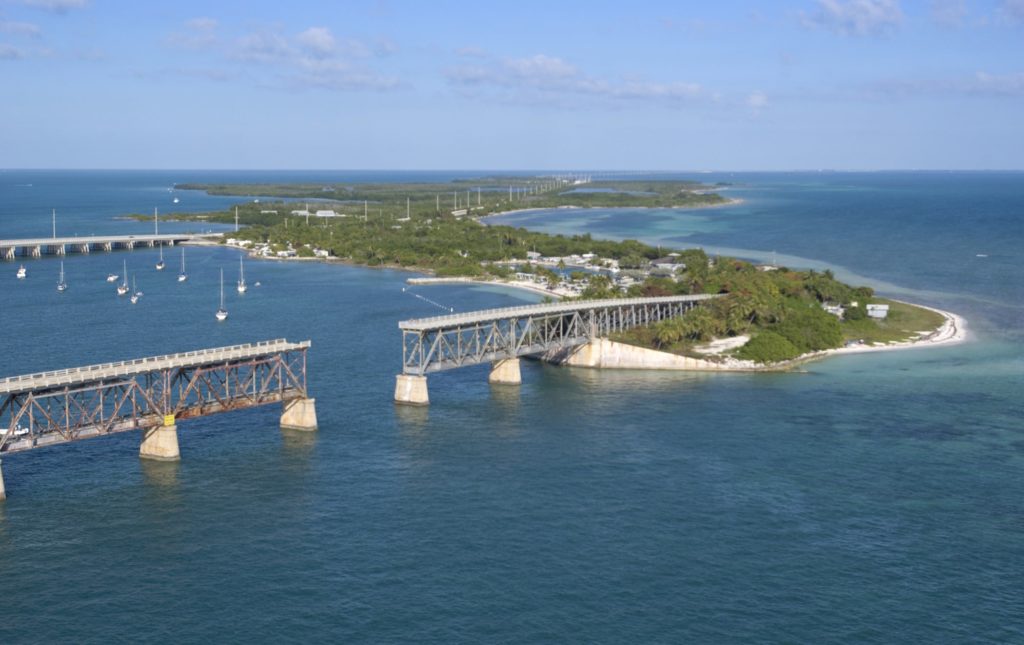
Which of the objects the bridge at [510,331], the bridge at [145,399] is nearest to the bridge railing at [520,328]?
the bridge at [510,331]

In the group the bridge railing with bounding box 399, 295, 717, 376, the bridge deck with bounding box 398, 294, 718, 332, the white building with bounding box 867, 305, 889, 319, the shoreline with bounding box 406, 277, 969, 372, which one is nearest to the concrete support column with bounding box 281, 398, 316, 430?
the bridge railing with bounding box 399, 295, 717, 376

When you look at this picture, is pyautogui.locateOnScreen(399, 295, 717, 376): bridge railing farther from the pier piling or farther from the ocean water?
the pier piling

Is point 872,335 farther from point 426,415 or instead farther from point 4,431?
point 4,431

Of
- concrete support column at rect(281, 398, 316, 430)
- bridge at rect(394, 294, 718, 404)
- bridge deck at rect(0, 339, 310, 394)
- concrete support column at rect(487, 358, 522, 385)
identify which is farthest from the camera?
concrete support column at rect(487, 358, 522, 385)

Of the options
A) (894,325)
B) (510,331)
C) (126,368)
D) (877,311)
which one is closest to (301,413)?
(126,368)

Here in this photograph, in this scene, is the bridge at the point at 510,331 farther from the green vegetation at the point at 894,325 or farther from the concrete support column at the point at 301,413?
the green vegetation at the point at 894,325

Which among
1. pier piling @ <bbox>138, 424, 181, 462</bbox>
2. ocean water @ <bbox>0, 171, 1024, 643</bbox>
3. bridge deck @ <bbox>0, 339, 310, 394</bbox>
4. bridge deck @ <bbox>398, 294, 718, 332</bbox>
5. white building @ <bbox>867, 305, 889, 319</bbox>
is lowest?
ocean water @ <bbox>0, 171, 1024, 643</bbox>

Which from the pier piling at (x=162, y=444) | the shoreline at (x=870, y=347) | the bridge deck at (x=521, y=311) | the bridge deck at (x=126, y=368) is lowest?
the pier piling at (x=162, y=444)

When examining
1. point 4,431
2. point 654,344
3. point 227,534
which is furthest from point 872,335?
point 4,431
